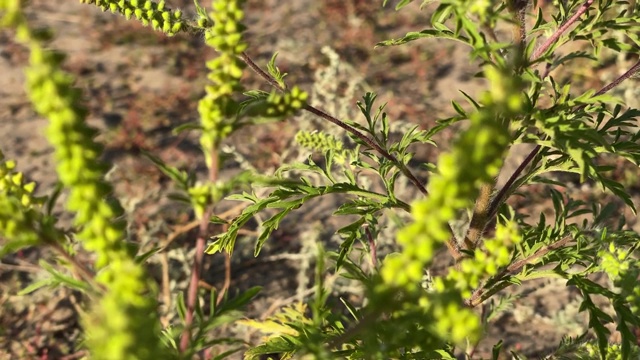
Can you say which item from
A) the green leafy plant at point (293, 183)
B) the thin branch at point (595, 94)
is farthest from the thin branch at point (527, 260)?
the thin branch at point (595, 94)

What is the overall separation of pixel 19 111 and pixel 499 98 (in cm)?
697

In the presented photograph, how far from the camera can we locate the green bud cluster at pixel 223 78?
1452 mm

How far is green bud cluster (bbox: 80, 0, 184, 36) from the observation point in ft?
7.29

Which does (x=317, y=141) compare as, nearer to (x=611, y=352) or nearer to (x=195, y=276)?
(x=195, y=276)

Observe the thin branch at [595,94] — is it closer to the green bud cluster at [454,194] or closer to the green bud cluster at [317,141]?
the green bud cluster at [317,141]

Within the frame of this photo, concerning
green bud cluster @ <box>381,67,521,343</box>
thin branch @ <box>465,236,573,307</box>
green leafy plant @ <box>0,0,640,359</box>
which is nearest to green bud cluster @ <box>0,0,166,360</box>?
green leafy plant @ <box>0,0,640,359</box>

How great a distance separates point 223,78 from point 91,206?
0.48 meters

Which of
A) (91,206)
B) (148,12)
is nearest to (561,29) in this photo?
(148,12)

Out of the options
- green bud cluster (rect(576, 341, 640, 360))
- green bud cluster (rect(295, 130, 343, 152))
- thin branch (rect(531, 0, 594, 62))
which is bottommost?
green bud cluster (rect(576, 341, 640, 360))

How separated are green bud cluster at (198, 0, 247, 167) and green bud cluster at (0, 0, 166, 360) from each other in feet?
0.93

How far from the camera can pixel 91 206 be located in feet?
4.33

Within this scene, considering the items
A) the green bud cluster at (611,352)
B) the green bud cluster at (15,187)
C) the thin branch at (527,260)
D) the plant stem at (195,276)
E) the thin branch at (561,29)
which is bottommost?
the green bud cluster at (611,352)

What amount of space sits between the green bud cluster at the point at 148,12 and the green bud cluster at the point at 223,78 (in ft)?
2.65

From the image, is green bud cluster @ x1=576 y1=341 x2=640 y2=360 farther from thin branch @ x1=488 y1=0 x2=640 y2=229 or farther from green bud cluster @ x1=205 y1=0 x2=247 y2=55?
green bud cluster @ x1=205 y1=0 x2=247 y2=55
